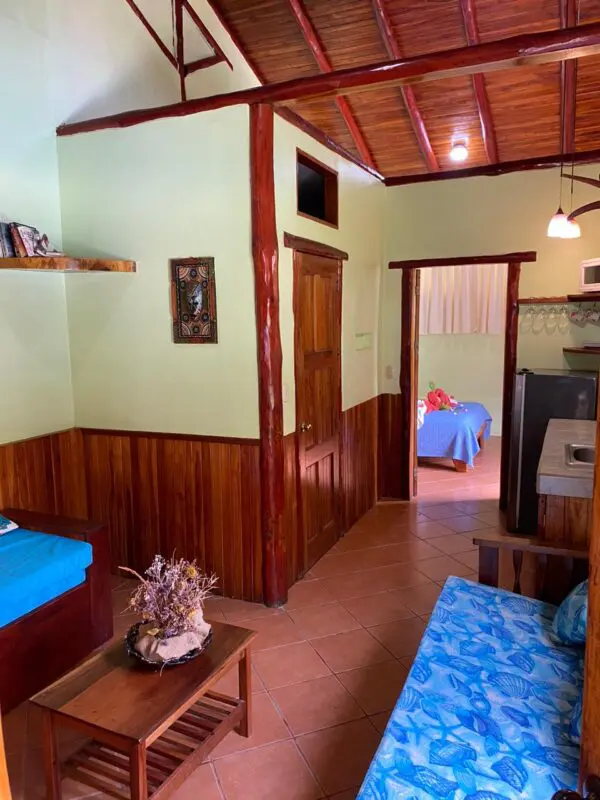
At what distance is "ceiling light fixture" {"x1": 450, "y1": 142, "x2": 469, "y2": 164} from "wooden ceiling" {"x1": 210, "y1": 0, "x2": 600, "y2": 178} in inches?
2.3

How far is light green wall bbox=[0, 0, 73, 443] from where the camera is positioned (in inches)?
128

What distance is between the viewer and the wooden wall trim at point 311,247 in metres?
3.39

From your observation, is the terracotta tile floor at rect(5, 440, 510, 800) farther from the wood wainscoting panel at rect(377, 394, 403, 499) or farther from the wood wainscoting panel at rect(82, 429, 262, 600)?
the wood wainscoting panel at rect(377, 394, 403, 499)

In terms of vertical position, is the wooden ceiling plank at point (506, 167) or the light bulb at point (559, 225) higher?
the wooden ceiling plank at point (506, 167)

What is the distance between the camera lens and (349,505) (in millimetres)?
4625

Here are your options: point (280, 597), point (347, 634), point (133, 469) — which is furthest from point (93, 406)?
point (347, 634)

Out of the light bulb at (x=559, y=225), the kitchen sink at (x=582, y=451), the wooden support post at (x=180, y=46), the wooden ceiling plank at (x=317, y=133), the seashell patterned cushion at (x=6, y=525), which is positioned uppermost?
the wooden support post at (x=180, y=46)

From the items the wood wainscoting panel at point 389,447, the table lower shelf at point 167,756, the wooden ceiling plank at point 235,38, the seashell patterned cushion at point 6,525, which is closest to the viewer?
the table lower shelf at point 167,756

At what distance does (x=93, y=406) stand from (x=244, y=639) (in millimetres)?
2065

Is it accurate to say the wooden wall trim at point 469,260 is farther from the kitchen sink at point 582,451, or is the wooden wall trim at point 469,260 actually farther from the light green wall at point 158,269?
the light green wall at point 158,269

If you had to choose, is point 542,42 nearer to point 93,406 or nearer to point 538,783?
point 538,783

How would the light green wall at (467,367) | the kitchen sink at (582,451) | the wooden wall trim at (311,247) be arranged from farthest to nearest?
the light green wall at (467,367)
the wooden wall trim at (311,247)
the kitchen sink at (582,451)

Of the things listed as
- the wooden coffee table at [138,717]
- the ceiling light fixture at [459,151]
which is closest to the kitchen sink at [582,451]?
the wooden coffee table at [138,717]

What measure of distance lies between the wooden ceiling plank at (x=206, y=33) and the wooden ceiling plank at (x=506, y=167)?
1.67 m
